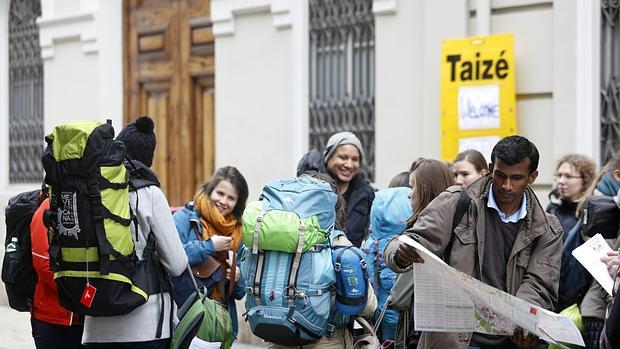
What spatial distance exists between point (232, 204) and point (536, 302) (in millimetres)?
2518

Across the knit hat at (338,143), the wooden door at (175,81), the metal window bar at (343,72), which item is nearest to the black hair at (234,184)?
the knit hat at (338,143)

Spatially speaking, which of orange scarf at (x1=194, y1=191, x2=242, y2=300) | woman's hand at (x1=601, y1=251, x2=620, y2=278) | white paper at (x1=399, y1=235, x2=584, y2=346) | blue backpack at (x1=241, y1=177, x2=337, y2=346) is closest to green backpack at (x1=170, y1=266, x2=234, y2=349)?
blue backpack at (x1=241, y1=177, x2=337, y2=346)

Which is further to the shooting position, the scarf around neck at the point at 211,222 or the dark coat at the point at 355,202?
the dark coat at the point at 355,202

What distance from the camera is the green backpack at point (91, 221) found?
424 centimetres

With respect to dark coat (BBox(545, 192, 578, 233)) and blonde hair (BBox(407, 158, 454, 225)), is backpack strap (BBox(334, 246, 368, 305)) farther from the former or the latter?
dark coat (BBox(545, 192, 578, 233))

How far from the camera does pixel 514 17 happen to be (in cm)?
771

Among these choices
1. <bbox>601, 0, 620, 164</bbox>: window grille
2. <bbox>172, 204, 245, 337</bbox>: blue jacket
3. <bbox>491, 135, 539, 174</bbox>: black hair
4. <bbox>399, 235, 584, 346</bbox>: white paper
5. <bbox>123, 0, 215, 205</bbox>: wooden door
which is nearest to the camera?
<bbox>399, 235, 584, 346</bbox>: white paper

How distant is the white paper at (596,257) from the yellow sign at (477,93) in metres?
3.56

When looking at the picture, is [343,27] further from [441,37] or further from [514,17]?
[514,17]

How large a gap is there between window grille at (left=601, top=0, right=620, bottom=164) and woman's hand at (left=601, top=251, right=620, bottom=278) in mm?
3387

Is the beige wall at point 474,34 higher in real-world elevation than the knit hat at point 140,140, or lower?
higher

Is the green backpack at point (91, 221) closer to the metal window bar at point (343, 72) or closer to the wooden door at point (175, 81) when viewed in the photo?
the metal window bar at point (343, 72)

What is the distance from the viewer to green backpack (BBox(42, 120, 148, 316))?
13.9ft

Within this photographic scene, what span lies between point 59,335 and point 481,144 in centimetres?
389
